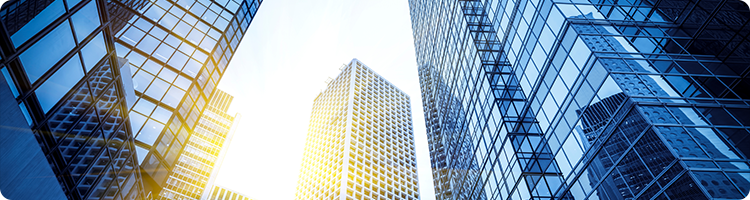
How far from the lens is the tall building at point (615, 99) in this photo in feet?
44.9

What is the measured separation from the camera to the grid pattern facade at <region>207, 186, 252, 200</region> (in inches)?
5221

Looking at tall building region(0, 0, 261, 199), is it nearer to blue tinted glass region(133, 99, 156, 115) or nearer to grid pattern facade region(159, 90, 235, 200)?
blue tinted glass region(133, 99, 156, 115)

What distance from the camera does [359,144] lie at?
97.9m

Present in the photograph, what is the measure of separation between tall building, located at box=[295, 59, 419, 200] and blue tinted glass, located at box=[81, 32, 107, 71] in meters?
69.7

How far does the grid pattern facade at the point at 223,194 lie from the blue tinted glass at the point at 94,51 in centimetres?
12955

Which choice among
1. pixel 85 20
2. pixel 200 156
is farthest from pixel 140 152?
pixel 200 156

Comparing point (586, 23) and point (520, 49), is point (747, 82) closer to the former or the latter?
point (586, 23)

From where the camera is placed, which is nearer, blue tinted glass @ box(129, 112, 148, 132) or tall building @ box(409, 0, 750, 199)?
tall building @ box(409, 0, 750, 199)

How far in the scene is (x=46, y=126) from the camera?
34.2 ft

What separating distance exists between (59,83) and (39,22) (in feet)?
6.68

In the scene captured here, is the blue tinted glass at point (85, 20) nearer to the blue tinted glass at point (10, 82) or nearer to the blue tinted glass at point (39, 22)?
the blue tinted glass at point (39, 22)

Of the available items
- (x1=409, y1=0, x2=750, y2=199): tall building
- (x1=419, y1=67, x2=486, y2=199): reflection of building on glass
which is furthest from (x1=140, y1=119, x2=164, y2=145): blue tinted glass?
(x1=419, y1=67, x2=486, y2=199): reflection of building on glass

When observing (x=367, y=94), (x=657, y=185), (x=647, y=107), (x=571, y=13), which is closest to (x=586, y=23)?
(x=571, y=13)

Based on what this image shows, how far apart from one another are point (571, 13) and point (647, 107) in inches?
267
